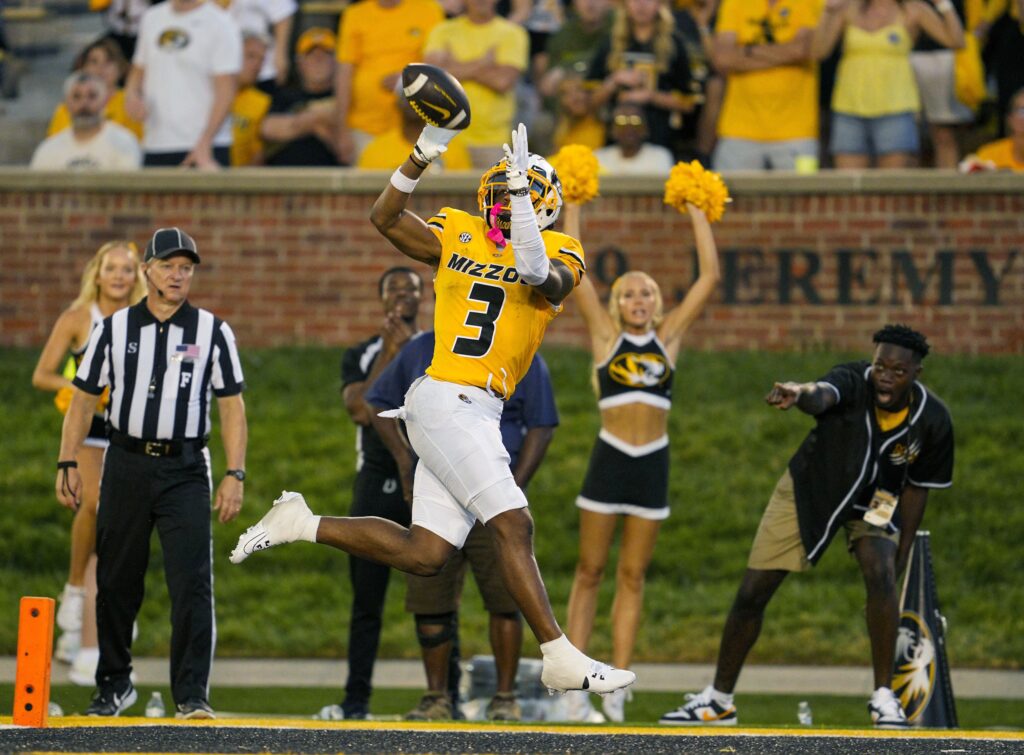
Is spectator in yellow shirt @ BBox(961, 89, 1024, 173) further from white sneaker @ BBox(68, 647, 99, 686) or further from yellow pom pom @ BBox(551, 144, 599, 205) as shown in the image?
white sneaker @ BBox(68, 647, 99, 686)

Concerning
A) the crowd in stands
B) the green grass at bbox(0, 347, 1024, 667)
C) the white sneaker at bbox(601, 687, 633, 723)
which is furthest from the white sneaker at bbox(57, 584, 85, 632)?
the crowd in stands

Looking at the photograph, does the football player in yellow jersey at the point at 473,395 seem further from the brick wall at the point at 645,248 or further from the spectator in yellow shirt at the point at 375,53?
the spectator in yellow shirt at the point at 375,53

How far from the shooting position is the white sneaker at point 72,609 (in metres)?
9.16

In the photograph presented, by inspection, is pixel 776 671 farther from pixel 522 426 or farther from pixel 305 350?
pixel 305 350

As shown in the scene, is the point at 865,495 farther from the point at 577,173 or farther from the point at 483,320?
the point at 483,320

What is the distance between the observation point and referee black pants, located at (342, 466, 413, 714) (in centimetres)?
816

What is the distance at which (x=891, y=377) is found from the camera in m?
7.71

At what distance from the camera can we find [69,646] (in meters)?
9.41

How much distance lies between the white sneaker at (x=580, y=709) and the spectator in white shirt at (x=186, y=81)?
6.54m

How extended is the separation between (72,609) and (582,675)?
395 centimetres

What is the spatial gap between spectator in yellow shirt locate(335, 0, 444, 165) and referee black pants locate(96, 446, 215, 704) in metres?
6.44

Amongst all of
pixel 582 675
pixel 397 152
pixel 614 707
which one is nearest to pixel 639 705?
pixel 614 707

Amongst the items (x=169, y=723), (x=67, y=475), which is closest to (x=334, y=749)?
(x=169, y=723)

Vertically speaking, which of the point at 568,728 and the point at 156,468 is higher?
the point at 156,468
